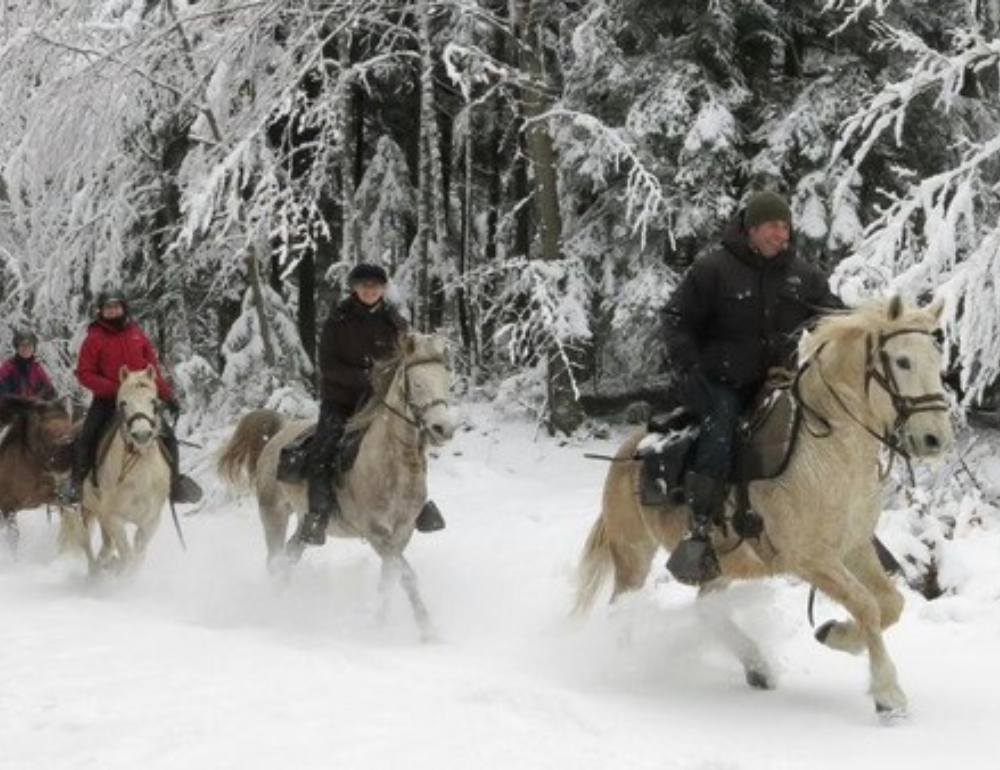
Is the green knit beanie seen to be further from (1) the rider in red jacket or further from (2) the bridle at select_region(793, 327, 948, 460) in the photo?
(1) the rider in red jacket

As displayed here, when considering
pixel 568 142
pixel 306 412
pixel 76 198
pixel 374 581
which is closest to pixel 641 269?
pixel 568 142

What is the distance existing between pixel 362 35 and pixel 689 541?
1591 centimetres

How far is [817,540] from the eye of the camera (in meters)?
6.47

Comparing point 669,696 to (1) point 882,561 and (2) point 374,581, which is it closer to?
(1) point 882,561

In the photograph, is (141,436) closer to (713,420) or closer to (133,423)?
(133,423)

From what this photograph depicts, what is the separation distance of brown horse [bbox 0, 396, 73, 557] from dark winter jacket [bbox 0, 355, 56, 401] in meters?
1.29

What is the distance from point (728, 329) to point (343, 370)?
3.47 metres

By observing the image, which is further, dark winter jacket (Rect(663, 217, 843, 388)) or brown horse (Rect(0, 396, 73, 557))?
brown horse (Rect(0, 396, 73, 557))

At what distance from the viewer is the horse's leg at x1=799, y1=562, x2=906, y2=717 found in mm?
6254

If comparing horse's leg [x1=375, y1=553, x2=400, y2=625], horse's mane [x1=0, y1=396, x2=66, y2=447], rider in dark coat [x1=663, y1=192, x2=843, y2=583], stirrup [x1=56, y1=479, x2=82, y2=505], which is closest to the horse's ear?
rider in dark coat [x1=663, y1=192, x2=843, y2=583]

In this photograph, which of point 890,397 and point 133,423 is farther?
point 133,423

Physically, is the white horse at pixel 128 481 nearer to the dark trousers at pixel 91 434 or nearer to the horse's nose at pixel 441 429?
the dark trousers at pixel 91 434

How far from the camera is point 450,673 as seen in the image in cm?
706

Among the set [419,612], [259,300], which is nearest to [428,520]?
[419,612]
